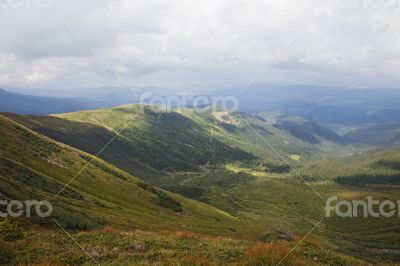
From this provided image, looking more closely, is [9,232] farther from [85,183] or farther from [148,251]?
[85,183]

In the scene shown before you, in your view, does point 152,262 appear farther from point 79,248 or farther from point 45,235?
point 45,235

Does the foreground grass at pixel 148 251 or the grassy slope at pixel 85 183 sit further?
the grassy slope at pixel 85 183

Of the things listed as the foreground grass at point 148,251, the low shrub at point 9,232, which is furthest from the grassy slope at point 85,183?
the foreground grass at point 148,251

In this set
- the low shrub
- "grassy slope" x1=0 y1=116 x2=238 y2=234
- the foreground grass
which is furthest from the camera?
"grassy slope" x1=0 y1=116 x2=238 y2=234

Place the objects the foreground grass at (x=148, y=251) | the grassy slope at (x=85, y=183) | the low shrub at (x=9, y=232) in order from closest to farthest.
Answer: the foreground grass at (x=148, y=251) → the low shrub at (x=9, y=232) → the grassy slope at (x=85, y=183)

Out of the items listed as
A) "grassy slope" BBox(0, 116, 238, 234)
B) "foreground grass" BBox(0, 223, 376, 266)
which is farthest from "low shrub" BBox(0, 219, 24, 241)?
"grassy slope" BBox(0, 116, 238, 234)

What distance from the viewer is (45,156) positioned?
11075 centimetres

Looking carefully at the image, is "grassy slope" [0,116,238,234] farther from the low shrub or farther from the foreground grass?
the foreground grass

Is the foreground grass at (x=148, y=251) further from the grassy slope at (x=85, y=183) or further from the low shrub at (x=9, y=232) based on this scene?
the grassy slope at (x=85, y=183)

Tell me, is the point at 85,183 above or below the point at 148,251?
below

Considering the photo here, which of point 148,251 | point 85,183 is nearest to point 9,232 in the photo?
point 148,251

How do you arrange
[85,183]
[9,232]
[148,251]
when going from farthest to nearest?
1. [85,183]
2. [9,232]
3. [148,251]

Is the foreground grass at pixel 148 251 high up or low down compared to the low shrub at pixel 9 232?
down

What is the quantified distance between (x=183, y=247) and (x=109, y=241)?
5.19m
